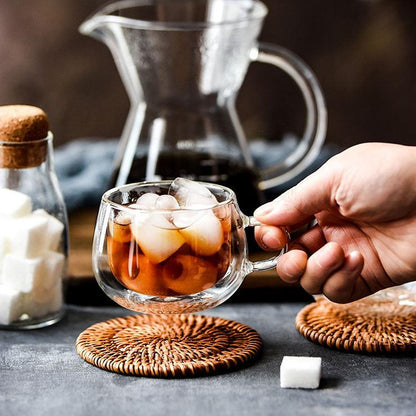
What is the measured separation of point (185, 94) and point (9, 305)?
0.39 meters

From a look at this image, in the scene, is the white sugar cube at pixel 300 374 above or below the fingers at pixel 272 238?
below

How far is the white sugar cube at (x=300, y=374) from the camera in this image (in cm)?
82

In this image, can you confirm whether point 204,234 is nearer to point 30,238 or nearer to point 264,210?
point 264,210

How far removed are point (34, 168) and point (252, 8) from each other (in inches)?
17.7

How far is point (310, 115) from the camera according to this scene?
51.6 inches

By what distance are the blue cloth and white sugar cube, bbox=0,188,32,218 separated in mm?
372

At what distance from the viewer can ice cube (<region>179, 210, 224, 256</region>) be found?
0.84 m

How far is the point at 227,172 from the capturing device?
3.92ft

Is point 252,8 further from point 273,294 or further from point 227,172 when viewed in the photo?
point 273,294

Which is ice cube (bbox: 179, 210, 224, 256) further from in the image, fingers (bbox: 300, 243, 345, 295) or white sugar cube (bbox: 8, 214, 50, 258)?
white sugar cube (bbox: 8, 214, 50, 258)

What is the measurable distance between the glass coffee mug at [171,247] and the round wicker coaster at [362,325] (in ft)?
0.38

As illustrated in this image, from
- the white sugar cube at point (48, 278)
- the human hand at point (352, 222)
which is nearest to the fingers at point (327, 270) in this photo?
the human hand at point (352, 222)

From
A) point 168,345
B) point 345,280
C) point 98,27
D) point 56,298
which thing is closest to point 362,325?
point 345,280

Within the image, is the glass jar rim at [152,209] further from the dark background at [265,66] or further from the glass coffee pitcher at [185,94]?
the dark background at [265,66]
